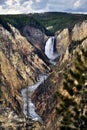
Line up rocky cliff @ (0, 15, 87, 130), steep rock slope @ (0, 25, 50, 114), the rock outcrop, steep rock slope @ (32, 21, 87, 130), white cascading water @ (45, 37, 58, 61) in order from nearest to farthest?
1. steep rock slope @ (32, 21, 87, 130)
2. rocky cliff @ (0, 15, 87, 130)
3. steep rock slope @ (0, 25, 50, 114)
4. white cascading water @ (45, 37, 58, 61)
5. the rock outcrop

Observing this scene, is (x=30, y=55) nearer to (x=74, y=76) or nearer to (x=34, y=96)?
(x=34, y=96)

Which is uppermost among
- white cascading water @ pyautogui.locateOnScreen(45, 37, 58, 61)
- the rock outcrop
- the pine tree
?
the pine tree

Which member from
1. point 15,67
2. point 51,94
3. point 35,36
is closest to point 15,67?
point 15,67

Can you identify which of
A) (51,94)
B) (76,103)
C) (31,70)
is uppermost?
(76,103)

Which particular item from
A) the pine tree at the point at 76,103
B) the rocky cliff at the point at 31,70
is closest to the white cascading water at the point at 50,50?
the rocky cliff at the point at 31,70

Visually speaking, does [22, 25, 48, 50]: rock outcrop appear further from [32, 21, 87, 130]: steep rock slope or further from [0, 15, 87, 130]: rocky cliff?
[32, 21, 87, 130]: steep rock slope

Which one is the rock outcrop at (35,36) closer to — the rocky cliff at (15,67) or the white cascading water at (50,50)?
the white cascading water at (50,50)

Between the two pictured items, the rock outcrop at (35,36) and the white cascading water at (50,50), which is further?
the rock outcrop at (35,36)

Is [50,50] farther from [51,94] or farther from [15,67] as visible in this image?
[51,94]

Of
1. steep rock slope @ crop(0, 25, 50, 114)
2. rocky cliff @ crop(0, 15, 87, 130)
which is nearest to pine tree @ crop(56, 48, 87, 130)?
rocky cliff @ crop(0, 15, 87, 130)
